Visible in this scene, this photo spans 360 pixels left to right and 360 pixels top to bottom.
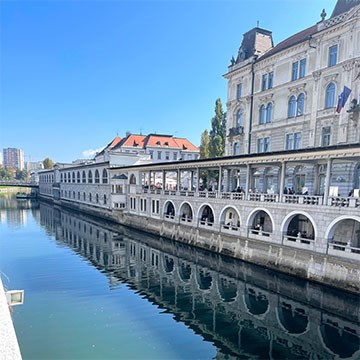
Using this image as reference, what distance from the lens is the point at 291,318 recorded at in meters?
13.5

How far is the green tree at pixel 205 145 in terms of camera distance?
157 ft

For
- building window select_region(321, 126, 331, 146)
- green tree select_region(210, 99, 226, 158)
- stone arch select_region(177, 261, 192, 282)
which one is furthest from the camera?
green tree select_region(210, 99, 226, 158)

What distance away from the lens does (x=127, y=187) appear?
1612 inches

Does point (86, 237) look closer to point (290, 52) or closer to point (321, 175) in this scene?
point (321, 175)

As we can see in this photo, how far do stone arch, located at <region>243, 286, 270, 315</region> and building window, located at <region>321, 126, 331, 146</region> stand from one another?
15151mm

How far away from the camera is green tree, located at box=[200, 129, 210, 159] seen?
47.8 metres

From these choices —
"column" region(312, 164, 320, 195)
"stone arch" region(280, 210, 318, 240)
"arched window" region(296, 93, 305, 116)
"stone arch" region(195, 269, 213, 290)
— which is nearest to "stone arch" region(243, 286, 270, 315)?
"stone arch" region(195, 269, 213, 290)

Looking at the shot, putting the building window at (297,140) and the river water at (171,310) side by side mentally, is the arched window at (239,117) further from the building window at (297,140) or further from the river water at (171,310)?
the river water at (171,310)

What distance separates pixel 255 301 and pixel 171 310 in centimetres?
496

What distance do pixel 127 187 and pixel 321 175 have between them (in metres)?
26.9

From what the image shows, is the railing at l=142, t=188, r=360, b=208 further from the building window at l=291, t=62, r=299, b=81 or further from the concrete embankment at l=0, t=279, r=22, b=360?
the concrete embankment at l=0, t=279, r=22, b=360

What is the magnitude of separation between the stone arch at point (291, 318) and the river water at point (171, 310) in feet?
0.16

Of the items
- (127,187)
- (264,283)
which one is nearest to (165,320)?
(264,283)

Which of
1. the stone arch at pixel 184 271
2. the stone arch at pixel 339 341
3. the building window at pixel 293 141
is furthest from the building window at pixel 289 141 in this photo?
the stone arch at pixel 339 341
